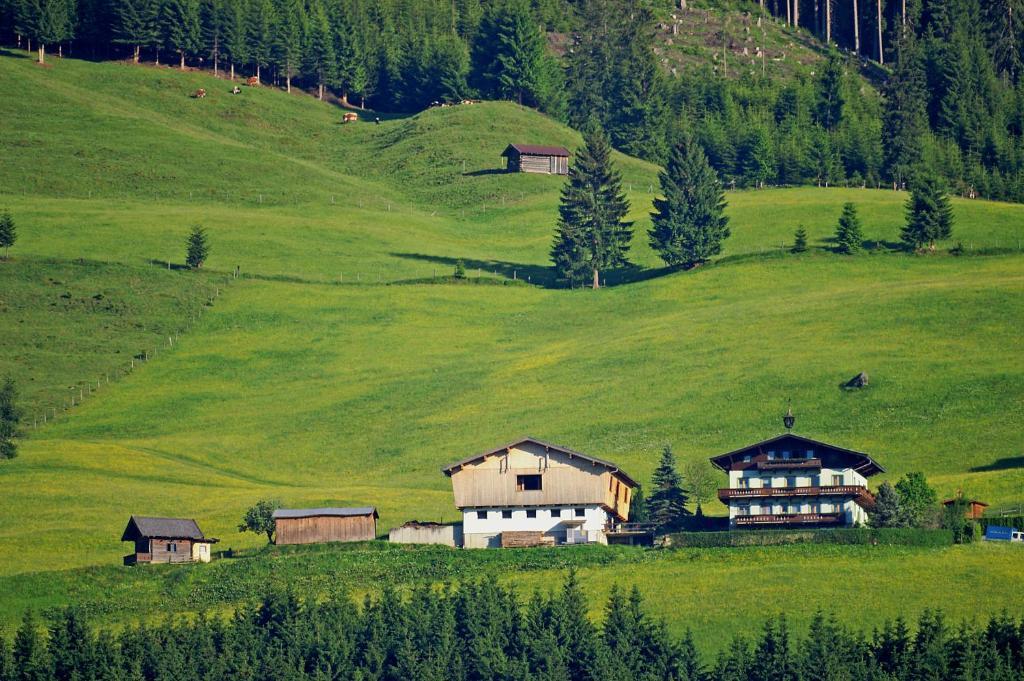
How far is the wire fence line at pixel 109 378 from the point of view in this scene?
142 meters

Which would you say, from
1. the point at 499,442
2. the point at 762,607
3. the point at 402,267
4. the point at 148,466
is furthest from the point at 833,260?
the point at 762,607

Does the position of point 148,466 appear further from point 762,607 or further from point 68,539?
point 762,607

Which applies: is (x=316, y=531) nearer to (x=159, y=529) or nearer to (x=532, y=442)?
(x=159, y=529)

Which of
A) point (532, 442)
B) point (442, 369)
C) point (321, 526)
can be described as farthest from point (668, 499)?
point (442, 369)

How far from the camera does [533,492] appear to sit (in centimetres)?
10994

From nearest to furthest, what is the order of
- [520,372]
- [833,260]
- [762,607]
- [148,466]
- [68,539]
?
[762,607]
[68,539]
[148,466]
[520,372]
[833,260]

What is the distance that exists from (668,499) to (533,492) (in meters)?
8.40

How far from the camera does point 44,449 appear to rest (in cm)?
12769

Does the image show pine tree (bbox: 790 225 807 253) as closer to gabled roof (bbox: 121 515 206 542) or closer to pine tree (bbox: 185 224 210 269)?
pine tree (bbox: 185 224 210 269)

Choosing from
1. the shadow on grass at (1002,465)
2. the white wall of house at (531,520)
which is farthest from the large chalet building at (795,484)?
the shadow on grass at (1002,465)

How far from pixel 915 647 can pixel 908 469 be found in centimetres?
3550

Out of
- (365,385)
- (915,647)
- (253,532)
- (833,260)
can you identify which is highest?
(833,260)

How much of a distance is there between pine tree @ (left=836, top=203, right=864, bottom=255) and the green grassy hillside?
199 cm

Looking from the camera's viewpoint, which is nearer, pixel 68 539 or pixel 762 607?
pixel 762 607
